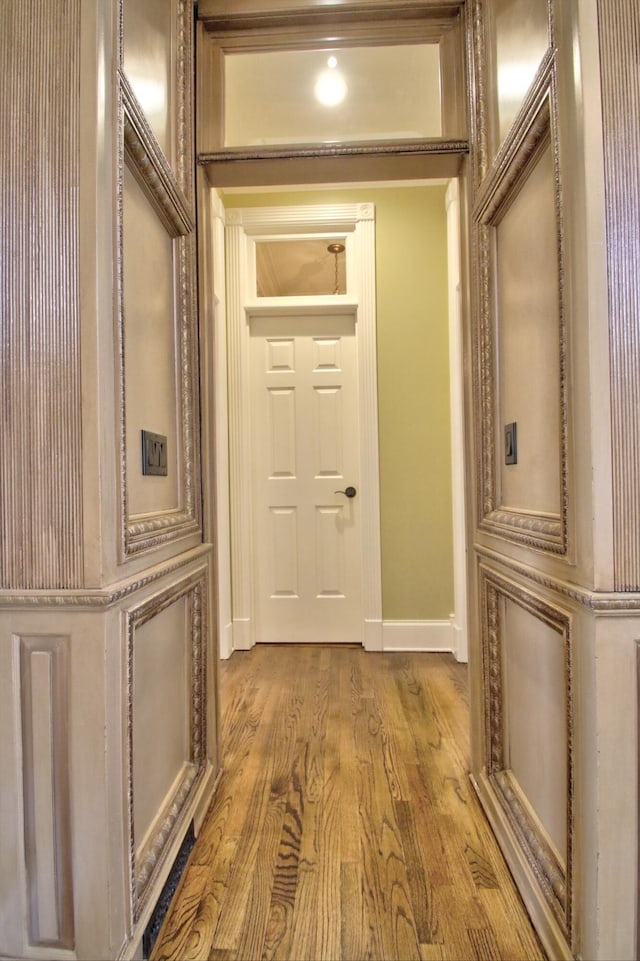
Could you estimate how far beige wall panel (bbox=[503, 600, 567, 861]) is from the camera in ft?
3.24

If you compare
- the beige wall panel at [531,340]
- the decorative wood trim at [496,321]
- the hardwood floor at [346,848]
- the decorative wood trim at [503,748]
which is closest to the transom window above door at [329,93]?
the decorative wood trim at [496,321]

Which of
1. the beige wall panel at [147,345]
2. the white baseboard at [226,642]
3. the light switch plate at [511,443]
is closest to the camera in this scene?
the beige wall panel at [147,345]

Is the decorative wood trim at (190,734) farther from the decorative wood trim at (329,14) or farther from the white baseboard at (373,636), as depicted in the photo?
the decorative wood trim at (329,14)

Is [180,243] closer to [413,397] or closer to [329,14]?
[329,14]

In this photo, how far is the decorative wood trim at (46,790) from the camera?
2.87 ft

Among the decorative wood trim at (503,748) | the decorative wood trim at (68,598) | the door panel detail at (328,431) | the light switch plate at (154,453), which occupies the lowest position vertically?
the decorative wood trim at (503,748)

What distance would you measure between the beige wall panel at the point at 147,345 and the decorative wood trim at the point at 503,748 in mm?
883

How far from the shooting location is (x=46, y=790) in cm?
88

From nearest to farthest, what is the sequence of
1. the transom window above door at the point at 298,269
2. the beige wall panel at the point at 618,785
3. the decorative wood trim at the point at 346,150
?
the beige wall panel at the point at 618,785 < the decorative wood trim at the point at 346,150 < the transom window above door at the point at 298,269

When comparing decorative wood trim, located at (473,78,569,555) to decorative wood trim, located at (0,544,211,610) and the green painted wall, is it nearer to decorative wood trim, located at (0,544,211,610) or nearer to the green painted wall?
decorative wood trim, located at (0,544,211,610)

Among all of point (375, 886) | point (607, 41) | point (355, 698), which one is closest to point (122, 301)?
point (607, 41)

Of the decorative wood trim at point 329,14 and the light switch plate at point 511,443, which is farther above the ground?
the decorative wood trim at point 329,14

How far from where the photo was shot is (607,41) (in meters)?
0.84

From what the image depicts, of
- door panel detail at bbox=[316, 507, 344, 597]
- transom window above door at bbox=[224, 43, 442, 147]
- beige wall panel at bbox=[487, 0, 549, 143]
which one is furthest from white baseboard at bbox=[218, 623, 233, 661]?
beige wall panel at bbox=[487, 0, 549, 143]
